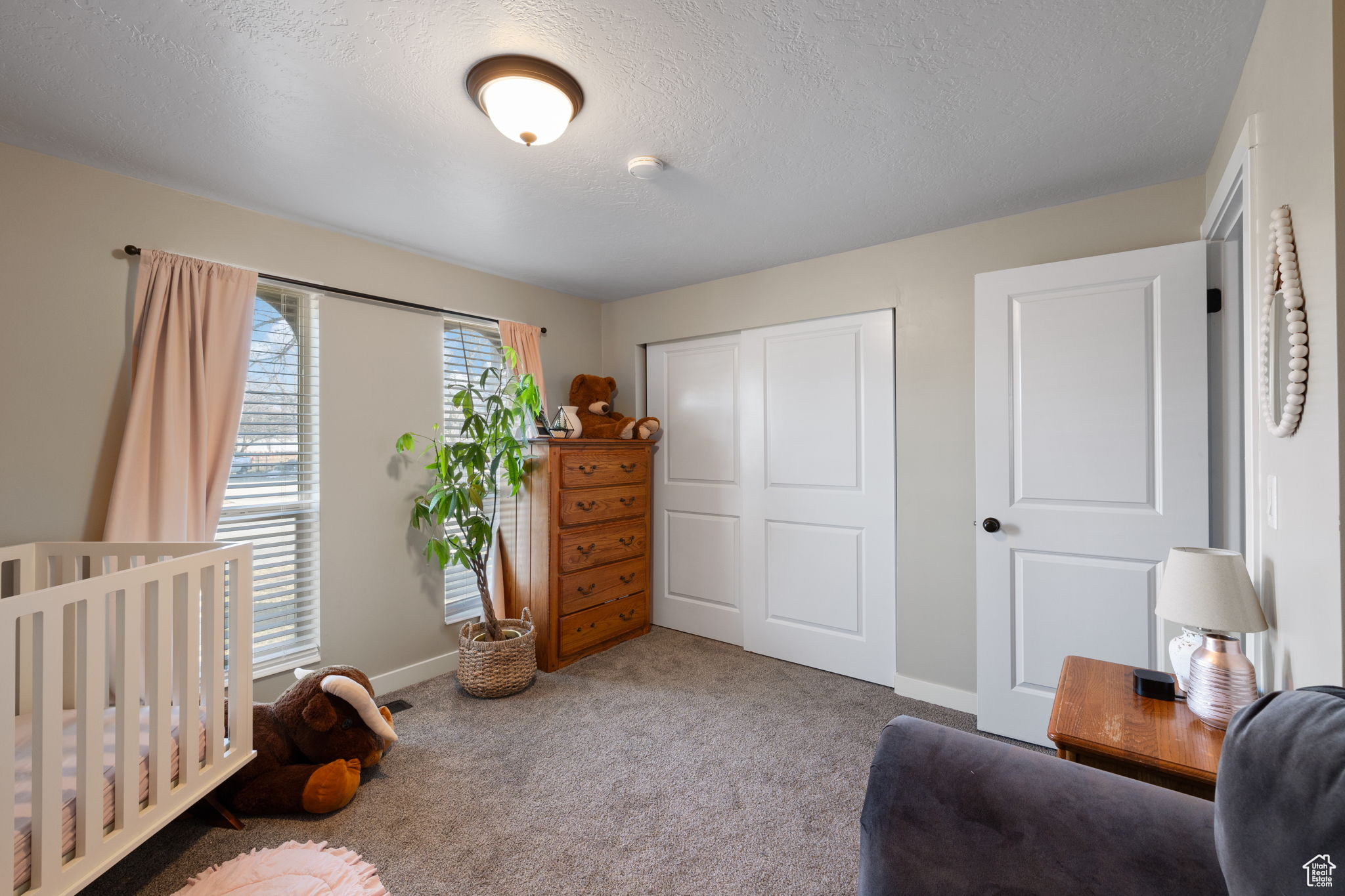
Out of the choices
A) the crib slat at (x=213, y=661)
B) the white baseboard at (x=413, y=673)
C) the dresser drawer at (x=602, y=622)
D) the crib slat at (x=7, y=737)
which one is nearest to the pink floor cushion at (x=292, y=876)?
the crib slat at (x=213, y=661)

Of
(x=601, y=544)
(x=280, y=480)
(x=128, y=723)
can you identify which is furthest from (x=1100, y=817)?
(x=280, y=480)

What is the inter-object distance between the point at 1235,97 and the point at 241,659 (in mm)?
3431

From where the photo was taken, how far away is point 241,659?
1.82 meters

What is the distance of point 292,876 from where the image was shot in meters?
1.62

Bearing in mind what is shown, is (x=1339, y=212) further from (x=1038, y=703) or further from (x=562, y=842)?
(x=562, y=842)

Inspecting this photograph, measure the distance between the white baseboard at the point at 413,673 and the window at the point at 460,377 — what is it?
0.21 metres

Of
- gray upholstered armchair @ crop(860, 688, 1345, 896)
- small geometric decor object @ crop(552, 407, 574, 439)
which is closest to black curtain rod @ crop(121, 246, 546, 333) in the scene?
small geometric decor object @ crop(552, 407, 574, 439)

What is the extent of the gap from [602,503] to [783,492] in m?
1.08

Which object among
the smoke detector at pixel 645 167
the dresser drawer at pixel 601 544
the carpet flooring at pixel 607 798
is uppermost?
the smoke detector at pixel 645 167

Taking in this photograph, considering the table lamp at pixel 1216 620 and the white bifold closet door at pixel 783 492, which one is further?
the white bifold closet door at pixel 783 492

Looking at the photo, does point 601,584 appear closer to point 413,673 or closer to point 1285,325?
point 413,673

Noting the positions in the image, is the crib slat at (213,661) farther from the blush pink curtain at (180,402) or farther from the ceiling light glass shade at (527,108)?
the ceiling light glass shade at (527,108)

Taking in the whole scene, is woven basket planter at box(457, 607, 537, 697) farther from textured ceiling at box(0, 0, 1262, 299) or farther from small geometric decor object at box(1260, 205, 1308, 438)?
small geometric decor object at box(1260, 205, 1308, 438)

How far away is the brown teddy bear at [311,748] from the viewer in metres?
1.91
